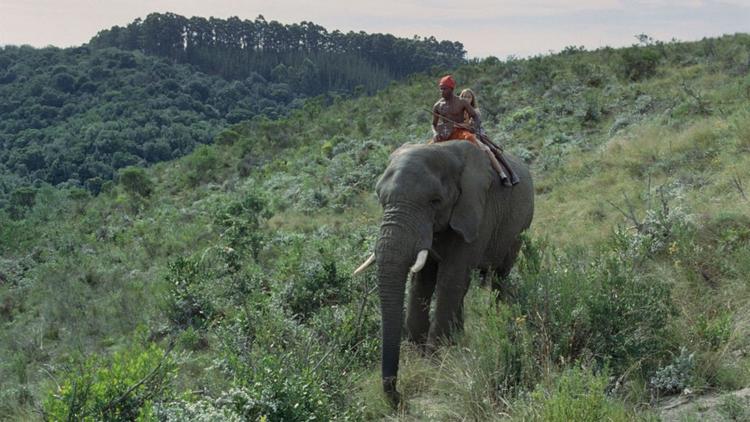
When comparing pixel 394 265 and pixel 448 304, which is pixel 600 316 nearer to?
pixel 448 304

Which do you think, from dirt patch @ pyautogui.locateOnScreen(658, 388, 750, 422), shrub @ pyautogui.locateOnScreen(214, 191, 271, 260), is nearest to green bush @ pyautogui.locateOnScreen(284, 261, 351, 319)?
shrub @ pyautogui.locateOnScreen(214, 191, 271, 260)

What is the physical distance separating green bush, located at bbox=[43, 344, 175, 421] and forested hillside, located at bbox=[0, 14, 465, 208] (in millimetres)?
34117

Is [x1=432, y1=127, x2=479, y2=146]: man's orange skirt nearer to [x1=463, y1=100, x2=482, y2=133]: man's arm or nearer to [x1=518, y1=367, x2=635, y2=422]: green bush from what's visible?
[x1=463, y1=100, x2=482, y2=133]: man's arm

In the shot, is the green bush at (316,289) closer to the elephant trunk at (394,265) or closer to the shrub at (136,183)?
the elephant trunk at (394,265)

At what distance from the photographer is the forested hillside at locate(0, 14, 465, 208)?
178 ft

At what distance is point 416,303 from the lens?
648cm

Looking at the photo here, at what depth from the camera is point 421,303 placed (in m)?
6.47

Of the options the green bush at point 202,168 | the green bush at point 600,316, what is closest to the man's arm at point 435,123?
the green bush at point 600,316

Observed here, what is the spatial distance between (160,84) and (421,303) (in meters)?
77.2

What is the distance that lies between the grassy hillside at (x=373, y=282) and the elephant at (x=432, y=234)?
0.30m

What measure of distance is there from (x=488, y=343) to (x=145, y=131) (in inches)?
2261

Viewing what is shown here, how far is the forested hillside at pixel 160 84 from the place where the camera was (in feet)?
178

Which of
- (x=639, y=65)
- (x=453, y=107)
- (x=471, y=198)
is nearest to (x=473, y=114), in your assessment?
(x=453, y=107)

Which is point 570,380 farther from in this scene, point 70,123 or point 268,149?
point 70,123
